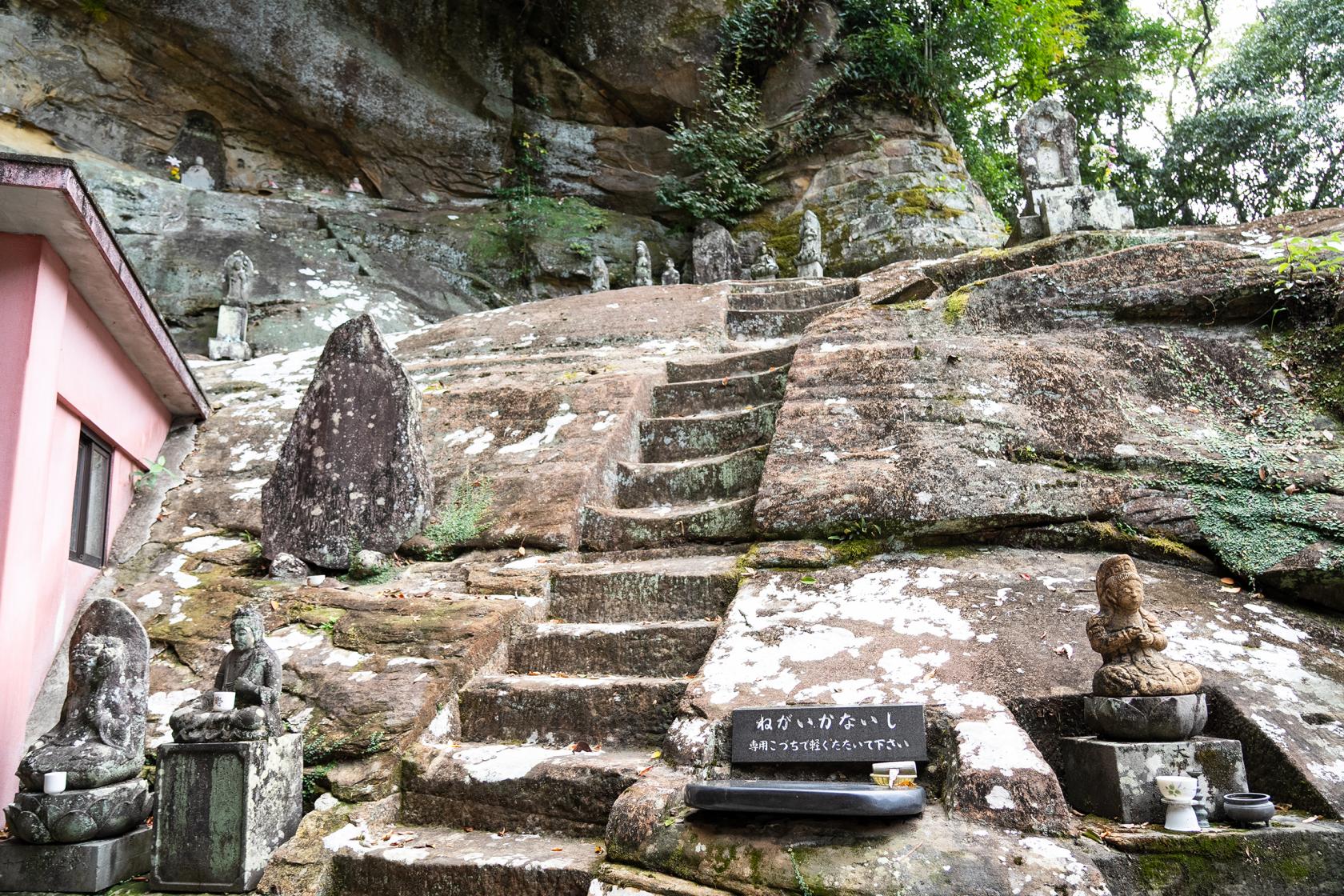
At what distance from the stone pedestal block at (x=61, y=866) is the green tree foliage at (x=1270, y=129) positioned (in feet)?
66.7

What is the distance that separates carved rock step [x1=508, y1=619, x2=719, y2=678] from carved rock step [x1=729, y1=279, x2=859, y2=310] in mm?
5604

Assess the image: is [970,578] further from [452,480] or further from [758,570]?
[452,480]

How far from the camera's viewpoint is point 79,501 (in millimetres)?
5406

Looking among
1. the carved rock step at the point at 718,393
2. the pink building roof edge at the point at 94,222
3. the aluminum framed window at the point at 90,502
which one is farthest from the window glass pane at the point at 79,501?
the carved rock step at the point at 718,393

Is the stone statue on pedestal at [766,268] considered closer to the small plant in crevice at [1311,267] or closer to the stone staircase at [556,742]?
the small plant in crevice at [1311,267]

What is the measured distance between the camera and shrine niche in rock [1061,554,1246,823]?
287 centimetres

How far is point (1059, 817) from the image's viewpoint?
8.89ft

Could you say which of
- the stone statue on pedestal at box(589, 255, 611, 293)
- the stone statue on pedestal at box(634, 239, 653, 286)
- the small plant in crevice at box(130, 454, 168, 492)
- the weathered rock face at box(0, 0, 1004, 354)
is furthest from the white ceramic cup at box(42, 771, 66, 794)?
the stone statue on pedestal at box(634, 239, 653, 286)

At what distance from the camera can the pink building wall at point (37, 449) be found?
13.8ft

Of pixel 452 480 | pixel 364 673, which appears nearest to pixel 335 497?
pixel 452 480

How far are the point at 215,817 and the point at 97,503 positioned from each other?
10.7 ft

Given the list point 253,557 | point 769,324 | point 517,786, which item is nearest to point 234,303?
point 769,324

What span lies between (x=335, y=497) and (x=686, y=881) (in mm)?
3615

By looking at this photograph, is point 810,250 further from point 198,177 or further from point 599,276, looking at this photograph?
point 198,177
